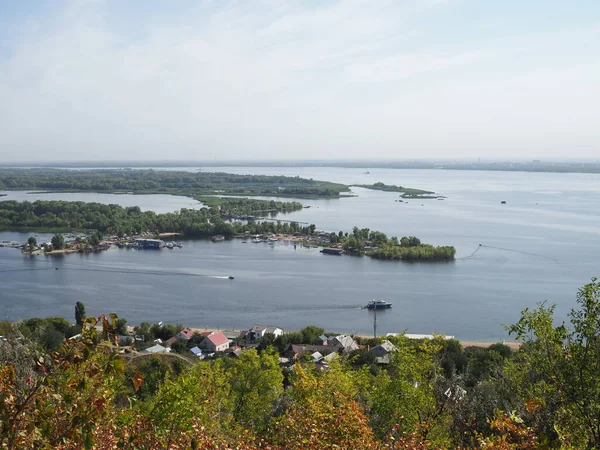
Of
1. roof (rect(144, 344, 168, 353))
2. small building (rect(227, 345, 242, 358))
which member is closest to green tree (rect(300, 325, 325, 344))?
small building (rect(227, 345, 242, 358))

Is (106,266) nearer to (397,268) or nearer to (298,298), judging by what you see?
(298,298)

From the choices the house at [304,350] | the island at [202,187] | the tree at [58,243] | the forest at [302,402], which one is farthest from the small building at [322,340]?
the island at [202,187]

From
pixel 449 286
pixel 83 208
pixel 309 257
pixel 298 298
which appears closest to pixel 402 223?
pixel 309 257

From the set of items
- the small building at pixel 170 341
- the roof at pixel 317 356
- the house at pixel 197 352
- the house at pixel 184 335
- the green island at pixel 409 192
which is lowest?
the small building at pixel 170 341

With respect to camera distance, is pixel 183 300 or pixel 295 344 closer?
pixel 295 344

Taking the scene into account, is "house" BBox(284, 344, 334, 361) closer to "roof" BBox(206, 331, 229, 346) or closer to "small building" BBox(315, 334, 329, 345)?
"small building" BBox(315, 334, 329, 345)

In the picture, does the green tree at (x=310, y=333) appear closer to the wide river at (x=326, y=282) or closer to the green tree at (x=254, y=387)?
the wide river at (x=326, y=282)
